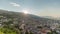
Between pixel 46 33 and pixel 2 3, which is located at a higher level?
pixel 2 3

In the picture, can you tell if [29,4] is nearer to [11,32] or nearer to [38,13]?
A: [38,13]

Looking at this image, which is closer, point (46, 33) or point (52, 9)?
point (46, 33)

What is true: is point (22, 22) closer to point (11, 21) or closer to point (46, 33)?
point (11, 21)

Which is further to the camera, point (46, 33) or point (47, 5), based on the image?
point (47, 5)

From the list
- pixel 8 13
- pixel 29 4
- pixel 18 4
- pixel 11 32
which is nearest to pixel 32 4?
pixel 29 4

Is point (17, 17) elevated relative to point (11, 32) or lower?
elevated

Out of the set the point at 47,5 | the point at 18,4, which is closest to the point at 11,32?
the point at 18,4

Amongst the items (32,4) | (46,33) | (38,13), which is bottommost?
(46,33)

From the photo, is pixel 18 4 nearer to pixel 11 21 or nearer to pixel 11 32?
pixel 11 21

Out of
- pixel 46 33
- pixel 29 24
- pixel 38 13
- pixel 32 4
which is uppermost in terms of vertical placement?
pixel 32 4
